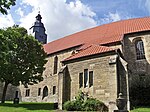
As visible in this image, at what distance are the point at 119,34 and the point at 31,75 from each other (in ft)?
37.6

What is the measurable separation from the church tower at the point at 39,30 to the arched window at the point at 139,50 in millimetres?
30092

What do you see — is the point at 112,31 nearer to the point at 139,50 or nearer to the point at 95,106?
the point at 139,50

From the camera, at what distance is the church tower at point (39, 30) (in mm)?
51503

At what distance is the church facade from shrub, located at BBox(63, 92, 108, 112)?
19.1 inches

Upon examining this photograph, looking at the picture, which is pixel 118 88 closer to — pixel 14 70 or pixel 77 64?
pixel 77 64

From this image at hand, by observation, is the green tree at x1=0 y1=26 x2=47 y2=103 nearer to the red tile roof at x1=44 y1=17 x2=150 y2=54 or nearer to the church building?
the church building

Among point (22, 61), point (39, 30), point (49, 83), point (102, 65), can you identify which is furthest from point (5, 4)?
point (39, 30)

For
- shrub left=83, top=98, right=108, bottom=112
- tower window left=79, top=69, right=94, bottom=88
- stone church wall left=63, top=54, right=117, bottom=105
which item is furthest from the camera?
tower window left=79, top=69, right=94, bottom=88

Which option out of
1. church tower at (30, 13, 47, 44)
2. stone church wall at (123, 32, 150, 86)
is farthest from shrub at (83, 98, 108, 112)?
church tower at (30, 13, 47, 44)

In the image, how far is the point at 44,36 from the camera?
174ft

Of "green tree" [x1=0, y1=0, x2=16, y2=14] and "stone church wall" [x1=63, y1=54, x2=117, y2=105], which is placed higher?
"green tree" [x1=0, y1=0, x2=16, y2=14]

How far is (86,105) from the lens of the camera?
16016 millimetres

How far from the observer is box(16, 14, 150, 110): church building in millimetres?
16672

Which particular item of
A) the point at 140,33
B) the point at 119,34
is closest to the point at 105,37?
the point at 119,34
